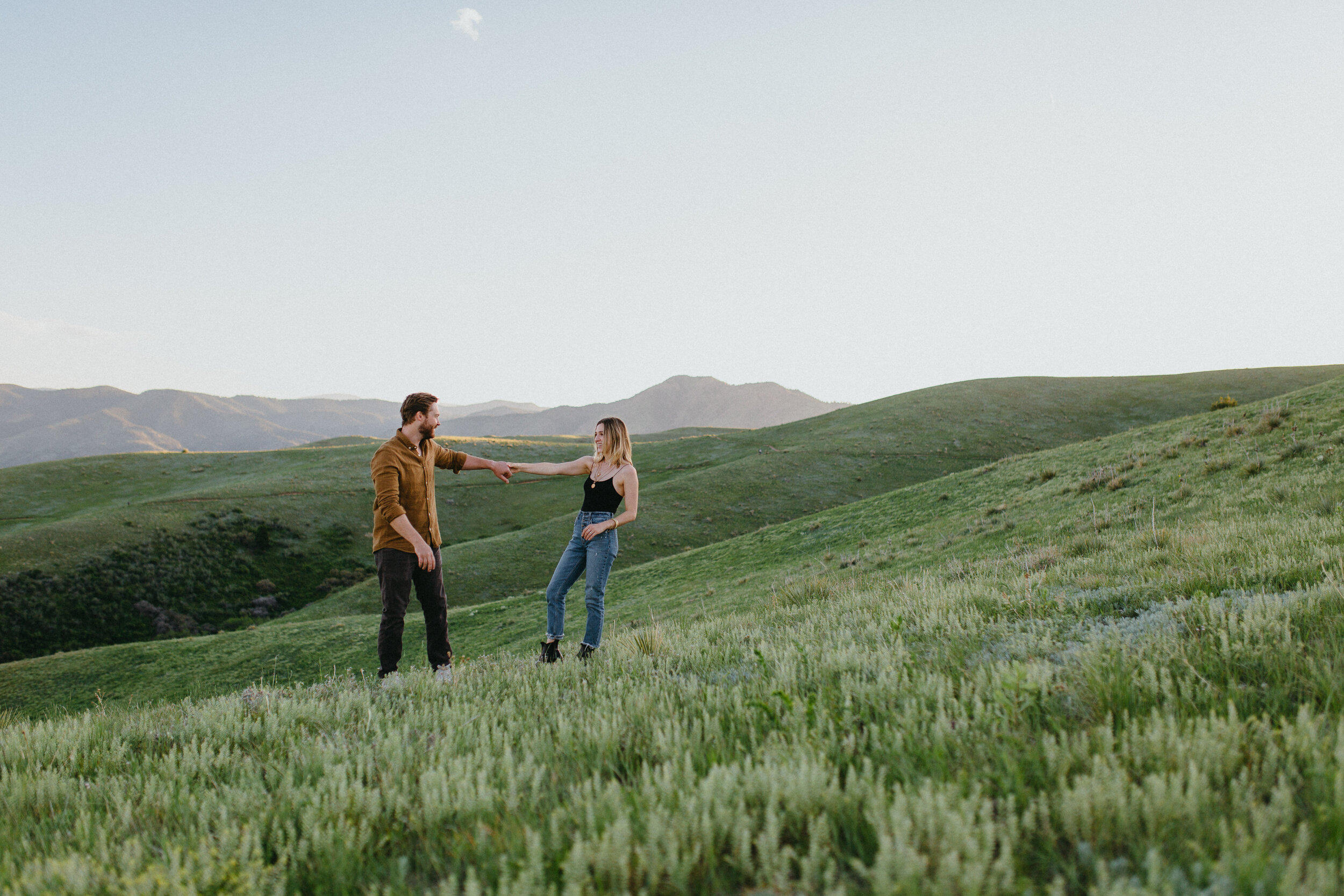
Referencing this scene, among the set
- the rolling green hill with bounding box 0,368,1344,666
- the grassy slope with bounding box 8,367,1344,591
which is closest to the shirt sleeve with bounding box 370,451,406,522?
the rolling green hill with bounding box 0,368,1344,666

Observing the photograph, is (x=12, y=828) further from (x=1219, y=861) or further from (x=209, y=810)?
(x=1219, y=861)

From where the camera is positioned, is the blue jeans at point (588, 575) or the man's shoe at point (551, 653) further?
the blue jeans at point (588, 575)

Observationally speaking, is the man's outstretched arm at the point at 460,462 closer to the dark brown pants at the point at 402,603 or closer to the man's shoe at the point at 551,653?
the dark brown pants at the point at 402,603

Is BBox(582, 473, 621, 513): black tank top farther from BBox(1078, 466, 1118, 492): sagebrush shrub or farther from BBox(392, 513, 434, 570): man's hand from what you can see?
BBox(1078, 466, 1118, 492): sagebrush shrub

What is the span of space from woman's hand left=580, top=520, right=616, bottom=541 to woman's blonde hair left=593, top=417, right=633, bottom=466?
0.78m

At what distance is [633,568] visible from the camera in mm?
27438

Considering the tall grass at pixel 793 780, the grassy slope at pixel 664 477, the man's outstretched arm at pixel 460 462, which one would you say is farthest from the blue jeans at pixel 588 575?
the grassy slope at pixel 664 477

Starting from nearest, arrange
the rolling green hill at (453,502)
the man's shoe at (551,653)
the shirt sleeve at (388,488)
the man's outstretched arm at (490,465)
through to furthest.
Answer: the shirt sleeve at (388,488)
the man's shoe at (551,653)
the man's outstretched arm at (490,465)
the rolling green hill at (453,502)

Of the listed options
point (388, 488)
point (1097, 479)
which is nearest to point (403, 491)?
point (388, 488)

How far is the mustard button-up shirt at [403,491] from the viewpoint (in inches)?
290

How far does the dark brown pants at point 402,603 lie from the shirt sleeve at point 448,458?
1.31m

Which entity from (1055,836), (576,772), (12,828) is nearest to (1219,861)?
(1055,836)

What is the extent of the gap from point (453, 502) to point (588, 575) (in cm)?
4737

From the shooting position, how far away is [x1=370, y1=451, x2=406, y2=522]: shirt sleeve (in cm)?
736
